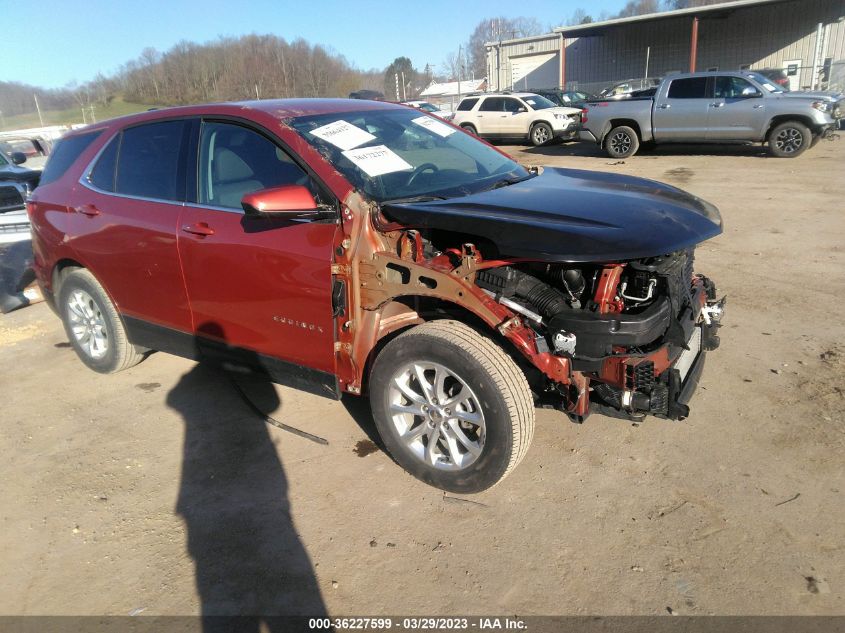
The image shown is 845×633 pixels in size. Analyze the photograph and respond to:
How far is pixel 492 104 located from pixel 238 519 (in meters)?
18.1

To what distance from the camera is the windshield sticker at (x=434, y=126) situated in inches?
157

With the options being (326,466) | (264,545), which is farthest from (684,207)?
(264,545)

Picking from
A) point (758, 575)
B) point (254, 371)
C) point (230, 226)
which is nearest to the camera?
point (758, 575)

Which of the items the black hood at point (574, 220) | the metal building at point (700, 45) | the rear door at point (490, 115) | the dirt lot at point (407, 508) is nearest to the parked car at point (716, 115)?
the rear door at point (490, 115)

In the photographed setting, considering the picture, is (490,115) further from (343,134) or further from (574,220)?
(574,220)

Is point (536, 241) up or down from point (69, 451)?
up

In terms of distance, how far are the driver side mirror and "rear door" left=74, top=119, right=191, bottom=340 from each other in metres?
0.95

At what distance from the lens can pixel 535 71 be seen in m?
42.6

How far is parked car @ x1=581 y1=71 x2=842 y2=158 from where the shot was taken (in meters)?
13.0

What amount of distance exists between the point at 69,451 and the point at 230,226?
1.68 meters

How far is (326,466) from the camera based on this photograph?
3.36 metres

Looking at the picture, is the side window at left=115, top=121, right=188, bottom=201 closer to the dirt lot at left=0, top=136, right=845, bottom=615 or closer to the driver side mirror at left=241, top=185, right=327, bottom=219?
the driver side mirror at left=241, top=185, right=327, bottom=219

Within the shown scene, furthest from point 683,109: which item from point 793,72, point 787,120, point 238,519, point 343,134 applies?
point 793,72

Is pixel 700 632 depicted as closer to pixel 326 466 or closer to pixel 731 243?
pixel 326 466
